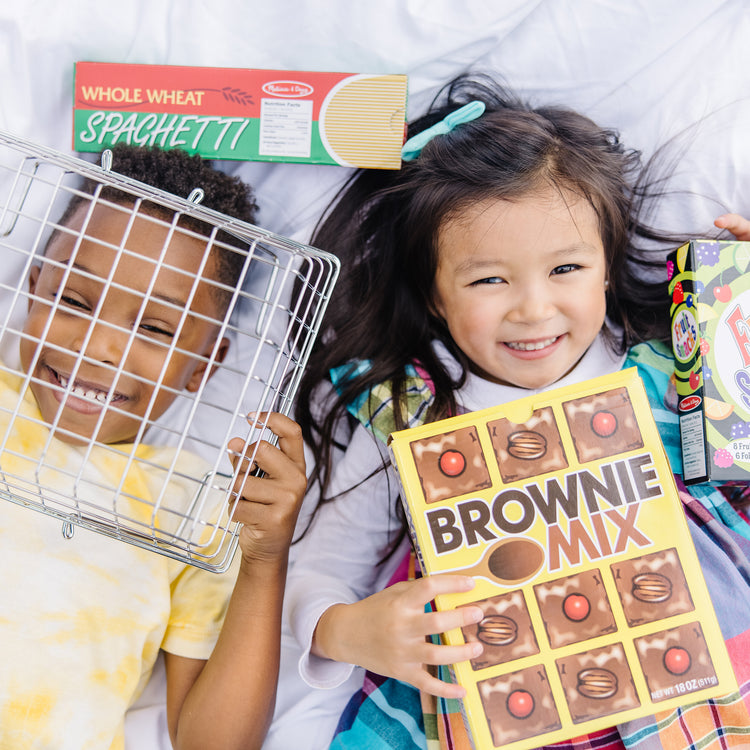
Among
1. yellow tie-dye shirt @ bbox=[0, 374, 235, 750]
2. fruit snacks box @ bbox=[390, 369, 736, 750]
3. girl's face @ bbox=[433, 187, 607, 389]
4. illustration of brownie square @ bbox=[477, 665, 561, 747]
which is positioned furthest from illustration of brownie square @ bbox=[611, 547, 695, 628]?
yellow tie-dye shirt @ bbox=[0, 374, 235, 750]

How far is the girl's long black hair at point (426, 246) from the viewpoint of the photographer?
2.85ft

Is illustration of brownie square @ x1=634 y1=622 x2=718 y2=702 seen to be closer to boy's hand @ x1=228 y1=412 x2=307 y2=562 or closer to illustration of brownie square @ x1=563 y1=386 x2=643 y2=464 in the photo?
illustration of brownie square @ x1=563 y1=386 x2=643 y2=464

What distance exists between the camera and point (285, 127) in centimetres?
92

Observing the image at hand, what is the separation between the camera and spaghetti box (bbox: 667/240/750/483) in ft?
2.64

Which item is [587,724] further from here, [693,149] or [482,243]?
[693,149]

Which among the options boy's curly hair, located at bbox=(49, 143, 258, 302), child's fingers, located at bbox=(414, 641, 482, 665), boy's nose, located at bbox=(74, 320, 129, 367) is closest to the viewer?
child's fingers, located at bbox=(414, 641, 482, 665)

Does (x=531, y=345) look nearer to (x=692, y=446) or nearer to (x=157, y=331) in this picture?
(x=692, y=446)

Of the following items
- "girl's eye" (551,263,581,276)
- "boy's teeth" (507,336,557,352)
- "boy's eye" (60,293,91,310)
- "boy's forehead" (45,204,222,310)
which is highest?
"boy's forehead" (45,204,222,310)

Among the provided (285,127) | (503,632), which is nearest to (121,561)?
(503,632)

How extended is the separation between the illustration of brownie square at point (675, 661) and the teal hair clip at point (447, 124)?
608 mm

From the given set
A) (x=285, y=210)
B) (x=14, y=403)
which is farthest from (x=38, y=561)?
(x=285, y=210)

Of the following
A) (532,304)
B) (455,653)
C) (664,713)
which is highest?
(532,304)

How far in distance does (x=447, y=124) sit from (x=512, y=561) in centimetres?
52

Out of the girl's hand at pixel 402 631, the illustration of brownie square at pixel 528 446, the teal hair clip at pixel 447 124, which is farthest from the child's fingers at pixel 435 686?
the teal hair clip at pixel 447 124
